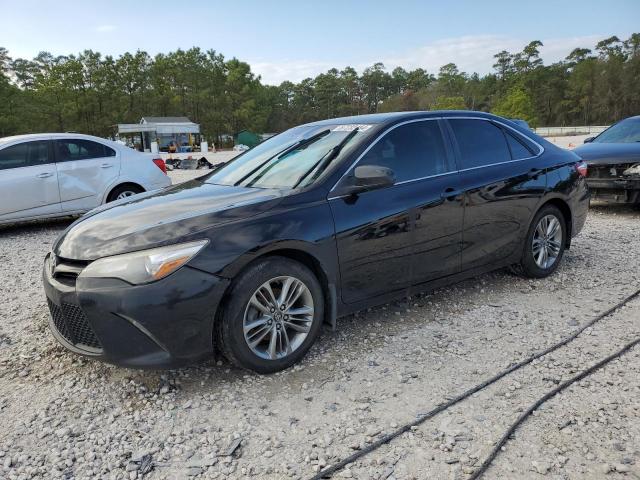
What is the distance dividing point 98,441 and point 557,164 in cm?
454

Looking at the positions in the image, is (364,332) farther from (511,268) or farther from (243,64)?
(243,64)

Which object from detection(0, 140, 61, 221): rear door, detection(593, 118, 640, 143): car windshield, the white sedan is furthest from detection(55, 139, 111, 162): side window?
detection(593, 118, 640, 143): car windshield

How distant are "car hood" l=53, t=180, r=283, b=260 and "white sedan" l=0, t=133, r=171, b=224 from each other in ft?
15.3

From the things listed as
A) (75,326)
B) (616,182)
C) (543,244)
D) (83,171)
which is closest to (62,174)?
(83,171)

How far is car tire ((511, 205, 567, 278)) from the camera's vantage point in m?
4.63

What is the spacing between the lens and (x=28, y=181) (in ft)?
24.3

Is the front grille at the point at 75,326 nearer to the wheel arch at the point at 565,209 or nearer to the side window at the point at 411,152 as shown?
the side window at the point at 411,152

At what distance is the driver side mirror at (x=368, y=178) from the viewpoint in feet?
10.7

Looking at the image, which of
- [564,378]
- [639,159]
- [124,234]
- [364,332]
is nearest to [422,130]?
[364,332]

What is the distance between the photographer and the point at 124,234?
2891mm

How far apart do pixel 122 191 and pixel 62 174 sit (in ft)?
3.04

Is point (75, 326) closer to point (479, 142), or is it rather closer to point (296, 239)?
point (296, 239)

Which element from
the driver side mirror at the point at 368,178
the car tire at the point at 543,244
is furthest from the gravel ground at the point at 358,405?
the driver side mirror at the point at 368,178

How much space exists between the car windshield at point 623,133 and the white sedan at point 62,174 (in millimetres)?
7977
